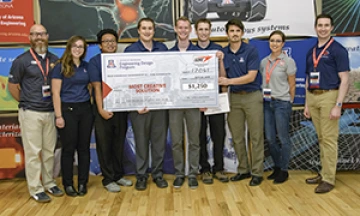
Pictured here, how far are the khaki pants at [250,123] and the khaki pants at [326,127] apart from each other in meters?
0.50

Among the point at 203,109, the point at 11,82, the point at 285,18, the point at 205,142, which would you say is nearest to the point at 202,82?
the point at 203,109

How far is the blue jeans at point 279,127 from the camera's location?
3.52m

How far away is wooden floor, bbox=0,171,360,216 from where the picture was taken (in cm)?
288

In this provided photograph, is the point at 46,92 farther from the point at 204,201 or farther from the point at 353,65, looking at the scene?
the point at 353,65

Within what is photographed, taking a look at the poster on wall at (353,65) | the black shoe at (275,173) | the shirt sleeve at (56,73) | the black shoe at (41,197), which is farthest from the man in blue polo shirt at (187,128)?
the poster on wall at (353,65)

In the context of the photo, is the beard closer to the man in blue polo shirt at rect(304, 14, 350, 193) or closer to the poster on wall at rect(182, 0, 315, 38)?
the poster on wall at rect(182, 0, 315, 38)

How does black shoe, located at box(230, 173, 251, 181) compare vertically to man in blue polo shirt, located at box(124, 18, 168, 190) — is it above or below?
below

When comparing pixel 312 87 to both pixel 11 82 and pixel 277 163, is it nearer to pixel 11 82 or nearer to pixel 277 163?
pixel 277 163

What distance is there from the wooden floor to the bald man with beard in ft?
0.88

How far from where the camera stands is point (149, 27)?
10.8 ft

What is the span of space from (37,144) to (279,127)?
91.6 inches

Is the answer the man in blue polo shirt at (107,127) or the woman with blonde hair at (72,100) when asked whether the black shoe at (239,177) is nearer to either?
the man in blue polo shirt at (107,127)

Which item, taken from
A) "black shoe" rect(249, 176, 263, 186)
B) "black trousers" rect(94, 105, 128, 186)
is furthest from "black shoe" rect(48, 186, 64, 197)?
"black shoe" rect(249, 176, 263, 186)

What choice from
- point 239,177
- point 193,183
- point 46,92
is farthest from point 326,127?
point 46,92
